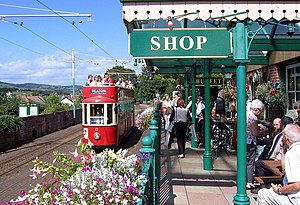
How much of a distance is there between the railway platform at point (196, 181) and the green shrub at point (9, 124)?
337 inches

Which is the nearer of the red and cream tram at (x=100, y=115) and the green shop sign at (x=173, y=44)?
the green shop sign at (x=173, y=44)

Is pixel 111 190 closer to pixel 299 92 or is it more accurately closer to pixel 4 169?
pixel 299 92

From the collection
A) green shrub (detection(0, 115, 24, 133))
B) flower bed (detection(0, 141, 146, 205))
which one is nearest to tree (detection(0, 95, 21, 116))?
green shrub (detection(0, 115, 24, 133))

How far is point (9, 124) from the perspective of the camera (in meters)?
16.5

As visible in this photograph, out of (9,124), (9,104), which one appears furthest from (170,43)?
(9,104)

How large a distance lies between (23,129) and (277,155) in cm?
1498

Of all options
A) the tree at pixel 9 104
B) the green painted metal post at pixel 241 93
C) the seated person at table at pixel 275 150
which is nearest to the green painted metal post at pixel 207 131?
the seated person at table at pixel 275 150

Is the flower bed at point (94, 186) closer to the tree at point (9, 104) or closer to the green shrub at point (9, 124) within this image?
the green shrub at point (9, 124)

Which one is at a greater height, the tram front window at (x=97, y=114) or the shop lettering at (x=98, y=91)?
the shop lettering at (x=98, y=91)

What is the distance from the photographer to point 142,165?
3.72 metres

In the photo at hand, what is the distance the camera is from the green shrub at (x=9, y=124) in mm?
16109

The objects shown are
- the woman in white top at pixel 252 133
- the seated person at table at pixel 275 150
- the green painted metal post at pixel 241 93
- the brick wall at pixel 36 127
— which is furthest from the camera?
the brick wall at pixel 36 127

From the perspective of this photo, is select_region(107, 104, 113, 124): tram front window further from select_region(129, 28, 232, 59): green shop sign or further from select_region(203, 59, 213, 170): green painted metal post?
select_region(129, 28, 232, 59): green shop sign

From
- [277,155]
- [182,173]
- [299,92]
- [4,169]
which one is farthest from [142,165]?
[4,169]
